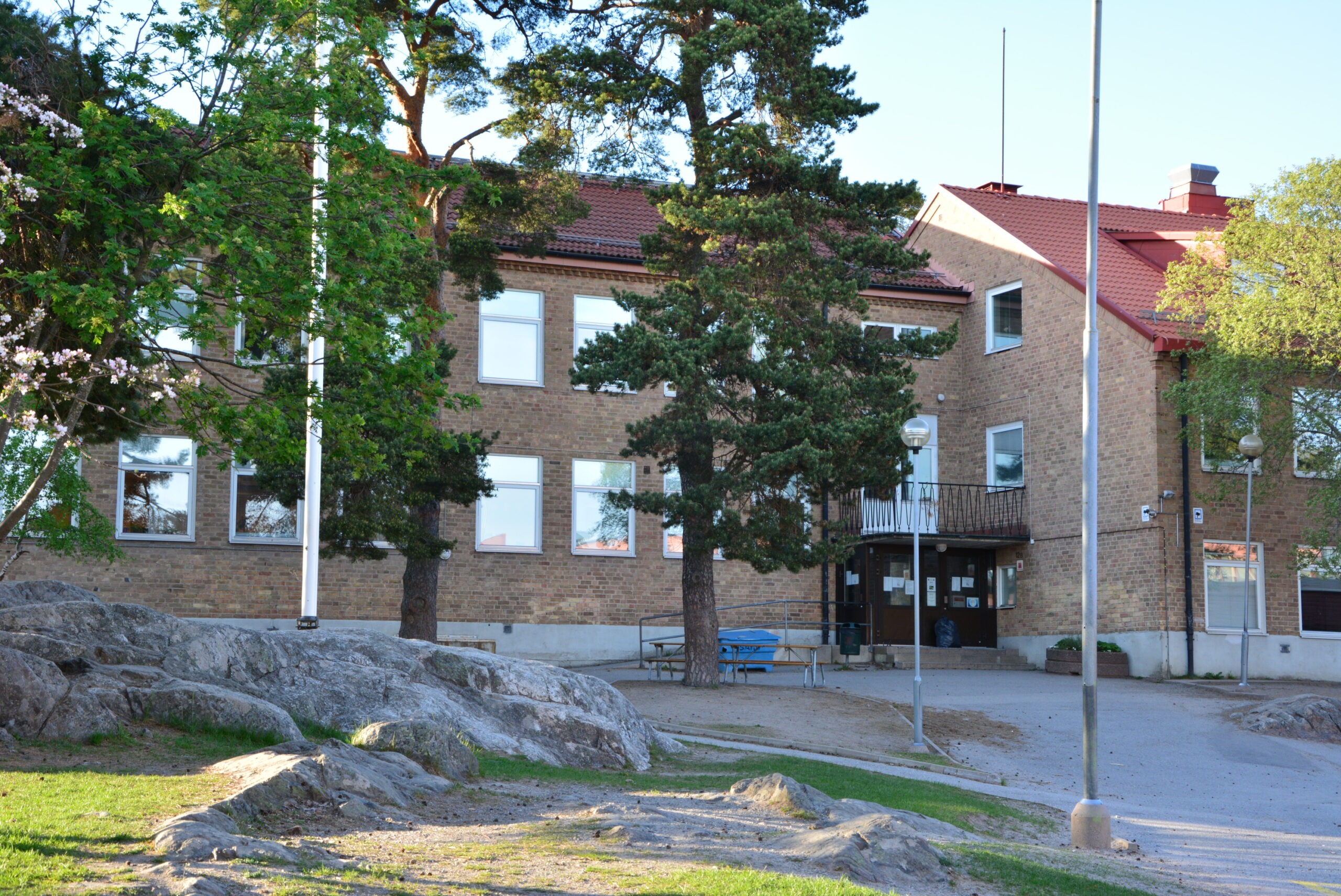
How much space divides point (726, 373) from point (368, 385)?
843cm

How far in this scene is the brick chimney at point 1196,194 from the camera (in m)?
35.5

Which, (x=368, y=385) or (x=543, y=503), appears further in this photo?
(x=543, y=503)

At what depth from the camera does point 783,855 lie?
8492 mm

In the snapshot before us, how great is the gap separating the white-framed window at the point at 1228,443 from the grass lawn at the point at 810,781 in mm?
12356

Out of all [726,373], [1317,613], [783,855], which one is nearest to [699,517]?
[726,373]

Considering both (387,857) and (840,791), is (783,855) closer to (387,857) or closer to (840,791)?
(387,857)

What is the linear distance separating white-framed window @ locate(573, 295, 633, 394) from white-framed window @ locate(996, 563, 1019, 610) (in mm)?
8611

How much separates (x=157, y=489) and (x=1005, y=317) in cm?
1837

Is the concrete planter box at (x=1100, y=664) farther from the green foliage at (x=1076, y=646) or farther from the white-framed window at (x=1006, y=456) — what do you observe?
the white-framed window at (x=1006, y=456)

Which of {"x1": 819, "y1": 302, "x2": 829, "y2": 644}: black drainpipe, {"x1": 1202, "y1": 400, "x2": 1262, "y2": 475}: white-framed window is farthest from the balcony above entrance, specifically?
{"x1": 1202, "y1": 400, "x2": 1262, "y2": 475}: white-framed window

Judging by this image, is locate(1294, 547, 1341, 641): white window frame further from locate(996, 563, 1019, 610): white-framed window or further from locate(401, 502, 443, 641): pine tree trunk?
locate(401, 502, 443, 641): pine tree trunk

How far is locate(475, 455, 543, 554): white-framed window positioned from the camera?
2698 cm

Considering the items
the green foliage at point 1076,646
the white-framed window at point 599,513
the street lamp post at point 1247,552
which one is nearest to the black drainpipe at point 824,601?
the white-framed window at point 599,513

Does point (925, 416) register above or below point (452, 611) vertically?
above
